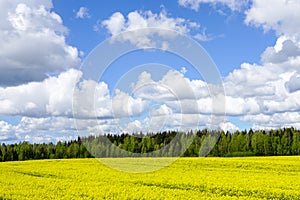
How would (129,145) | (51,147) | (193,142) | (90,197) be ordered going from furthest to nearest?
(51,147) < (193,142) < (129,145) < (90,197)

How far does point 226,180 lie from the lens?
97.1ft

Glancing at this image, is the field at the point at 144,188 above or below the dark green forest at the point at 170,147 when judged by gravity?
below

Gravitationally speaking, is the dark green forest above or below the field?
above

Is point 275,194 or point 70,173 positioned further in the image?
point 70,173

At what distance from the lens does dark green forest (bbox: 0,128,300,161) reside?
91875 millimetres

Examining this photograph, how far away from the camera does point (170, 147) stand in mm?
96188

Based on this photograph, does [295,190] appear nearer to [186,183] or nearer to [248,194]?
[248,194]

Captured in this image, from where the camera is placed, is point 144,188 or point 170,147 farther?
point 170,147

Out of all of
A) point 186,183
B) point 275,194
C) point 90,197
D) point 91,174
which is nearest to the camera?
point 90,197

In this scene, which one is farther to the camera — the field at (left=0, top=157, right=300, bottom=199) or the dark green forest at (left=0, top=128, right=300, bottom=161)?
the dark green forest at (left=0, top=128, right=300, bottom=161)

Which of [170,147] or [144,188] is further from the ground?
[170,147]

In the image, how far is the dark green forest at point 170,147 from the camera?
301 ft

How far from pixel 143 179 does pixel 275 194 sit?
30.8 feet

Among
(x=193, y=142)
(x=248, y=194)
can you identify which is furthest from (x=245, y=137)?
(x=248, y=194)
